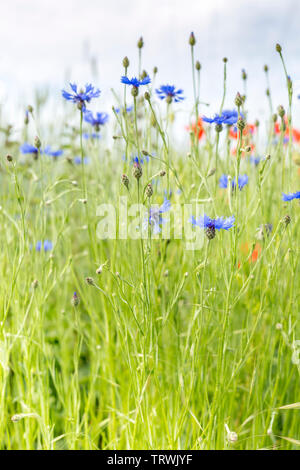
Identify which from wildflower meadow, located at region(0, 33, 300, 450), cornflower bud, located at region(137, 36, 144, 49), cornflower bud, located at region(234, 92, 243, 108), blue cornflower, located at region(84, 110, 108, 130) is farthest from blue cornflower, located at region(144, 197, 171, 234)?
blue cornflower, located at region(84, 110, 108, 130)

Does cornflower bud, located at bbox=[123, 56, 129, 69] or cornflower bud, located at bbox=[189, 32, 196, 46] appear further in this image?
cornflower bud, located at bbox=[189, 32, 196, 46]

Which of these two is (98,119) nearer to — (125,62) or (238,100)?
(125,62)

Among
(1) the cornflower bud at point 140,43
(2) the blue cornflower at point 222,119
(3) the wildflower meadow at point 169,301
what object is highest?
(1) the cornflower bud at point 140,43

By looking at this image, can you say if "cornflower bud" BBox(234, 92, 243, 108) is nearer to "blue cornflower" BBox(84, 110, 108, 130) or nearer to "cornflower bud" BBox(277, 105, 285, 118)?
"cornflower bud" BBox(277, 105, 285, 118)

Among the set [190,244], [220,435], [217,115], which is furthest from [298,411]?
[217,115]

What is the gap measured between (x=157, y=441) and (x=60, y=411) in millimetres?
465

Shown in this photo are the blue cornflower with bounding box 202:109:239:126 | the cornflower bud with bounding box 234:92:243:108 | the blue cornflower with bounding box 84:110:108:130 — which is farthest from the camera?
the blue cornflower with bounding box 84:110:108:130

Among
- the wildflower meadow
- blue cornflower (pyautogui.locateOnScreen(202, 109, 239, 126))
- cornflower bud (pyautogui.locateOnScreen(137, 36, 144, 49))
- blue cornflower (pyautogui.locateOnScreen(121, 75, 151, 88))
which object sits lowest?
the wildflower meadow

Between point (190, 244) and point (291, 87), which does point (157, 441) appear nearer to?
point (190, 244)

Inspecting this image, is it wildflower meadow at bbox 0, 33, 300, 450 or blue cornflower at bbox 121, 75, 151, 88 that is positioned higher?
blue cornflower at bbox 121, 75, 151, 88

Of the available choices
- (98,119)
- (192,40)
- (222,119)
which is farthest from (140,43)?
(98,119)

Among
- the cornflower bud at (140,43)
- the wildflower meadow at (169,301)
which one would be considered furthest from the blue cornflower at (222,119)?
the cornflower bud at (140,43)

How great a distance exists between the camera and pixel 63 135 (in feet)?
5.86

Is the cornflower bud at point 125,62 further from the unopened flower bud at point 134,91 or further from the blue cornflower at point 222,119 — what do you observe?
the blue cornflower at point 222,119
